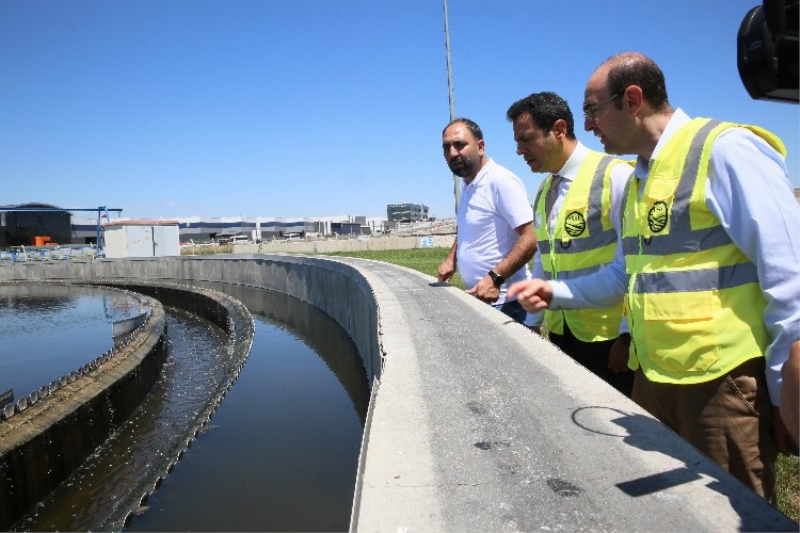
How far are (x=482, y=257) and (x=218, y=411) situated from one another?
16.0ft

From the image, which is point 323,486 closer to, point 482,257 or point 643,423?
point 482,257

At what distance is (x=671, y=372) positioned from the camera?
2156mm

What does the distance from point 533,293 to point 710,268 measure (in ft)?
2.58

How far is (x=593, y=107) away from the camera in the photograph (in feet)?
8.03

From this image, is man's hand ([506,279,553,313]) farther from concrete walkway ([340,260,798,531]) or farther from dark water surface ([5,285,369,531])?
dark water surface ([5,285,369,531])

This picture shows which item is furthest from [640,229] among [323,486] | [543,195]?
[323,486]

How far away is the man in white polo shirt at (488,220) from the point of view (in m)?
4.54

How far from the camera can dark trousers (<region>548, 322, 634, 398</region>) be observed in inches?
137

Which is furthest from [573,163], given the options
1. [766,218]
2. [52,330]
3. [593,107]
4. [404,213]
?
[404,213]

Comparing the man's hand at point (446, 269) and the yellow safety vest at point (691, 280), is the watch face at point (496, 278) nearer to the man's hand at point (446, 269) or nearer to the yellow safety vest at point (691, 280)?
the man's hand at point (446, 269)

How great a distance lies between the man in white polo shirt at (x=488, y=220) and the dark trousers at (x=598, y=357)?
0.87m

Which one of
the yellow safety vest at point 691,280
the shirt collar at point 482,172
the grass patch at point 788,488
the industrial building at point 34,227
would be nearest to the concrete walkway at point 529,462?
the yellow safety vest at point 691,280

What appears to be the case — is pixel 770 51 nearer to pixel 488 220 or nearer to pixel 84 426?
pixel 488 220

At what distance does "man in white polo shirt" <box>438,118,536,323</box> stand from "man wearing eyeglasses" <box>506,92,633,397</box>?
0.47m
